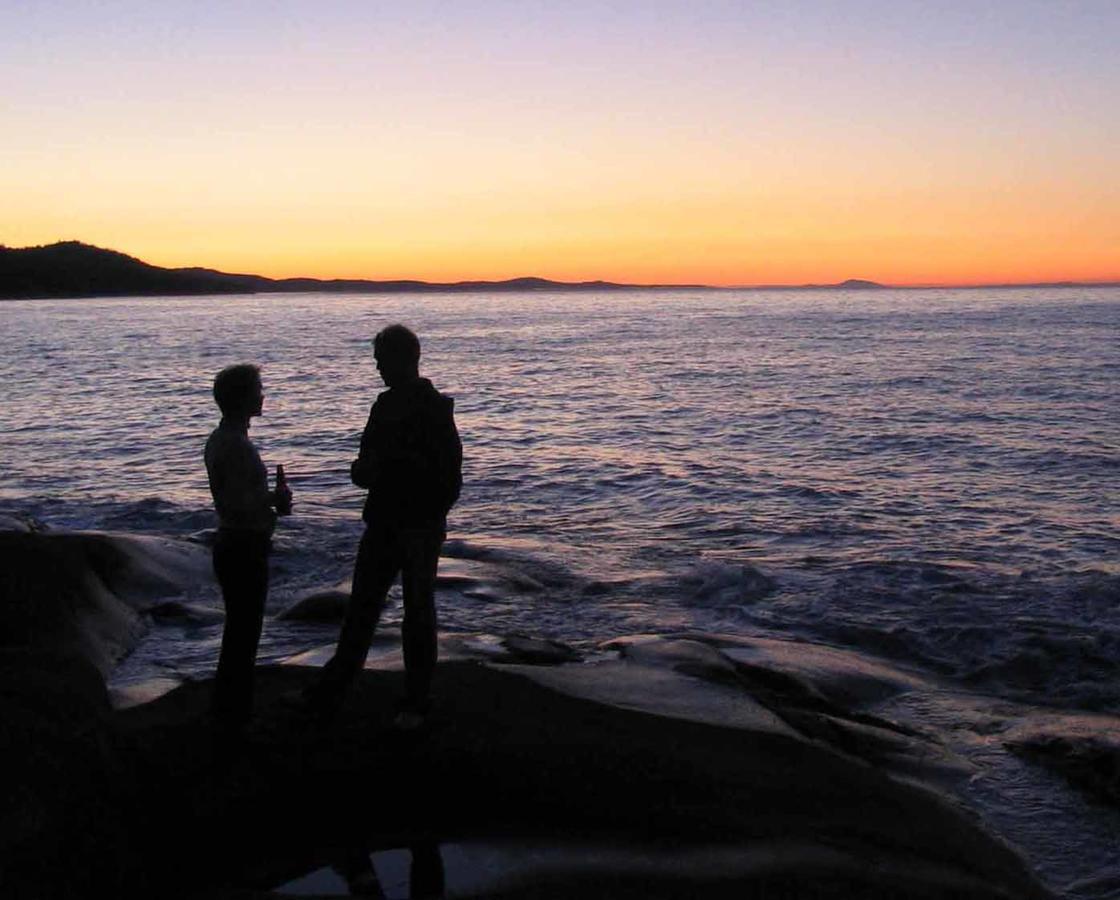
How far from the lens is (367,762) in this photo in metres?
5.48

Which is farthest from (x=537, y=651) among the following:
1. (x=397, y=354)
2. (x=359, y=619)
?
(x=397, y=354)

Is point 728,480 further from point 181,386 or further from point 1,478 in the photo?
point 181,386

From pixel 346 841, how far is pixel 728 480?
15.0 meters

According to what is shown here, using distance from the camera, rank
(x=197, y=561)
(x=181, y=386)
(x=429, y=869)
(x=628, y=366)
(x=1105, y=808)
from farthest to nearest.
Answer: (x=628, y=366) → (x=181, y=386) → (x=197, y=561) → (x=1105, y=808) → (x=429, y=869)

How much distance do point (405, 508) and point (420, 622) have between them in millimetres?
607

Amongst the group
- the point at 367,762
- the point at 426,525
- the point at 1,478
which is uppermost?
the point at 426,525

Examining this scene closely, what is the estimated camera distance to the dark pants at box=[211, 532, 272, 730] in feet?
18.4

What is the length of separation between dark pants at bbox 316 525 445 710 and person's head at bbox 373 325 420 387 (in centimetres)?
77

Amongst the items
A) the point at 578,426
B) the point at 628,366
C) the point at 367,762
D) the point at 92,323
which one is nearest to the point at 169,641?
the point at 367,762

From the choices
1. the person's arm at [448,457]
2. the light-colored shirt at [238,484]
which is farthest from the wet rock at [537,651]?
the light-colored shirt at [238,484]

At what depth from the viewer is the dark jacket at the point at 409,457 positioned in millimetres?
5598

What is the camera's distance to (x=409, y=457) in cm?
559

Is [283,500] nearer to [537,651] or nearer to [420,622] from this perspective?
[420,622]

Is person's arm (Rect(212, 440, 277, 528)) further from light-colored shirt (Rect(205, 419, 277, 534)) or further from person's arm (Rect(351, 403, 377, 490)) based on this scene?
person's arm (Rect(351, 403, 377, 490))
